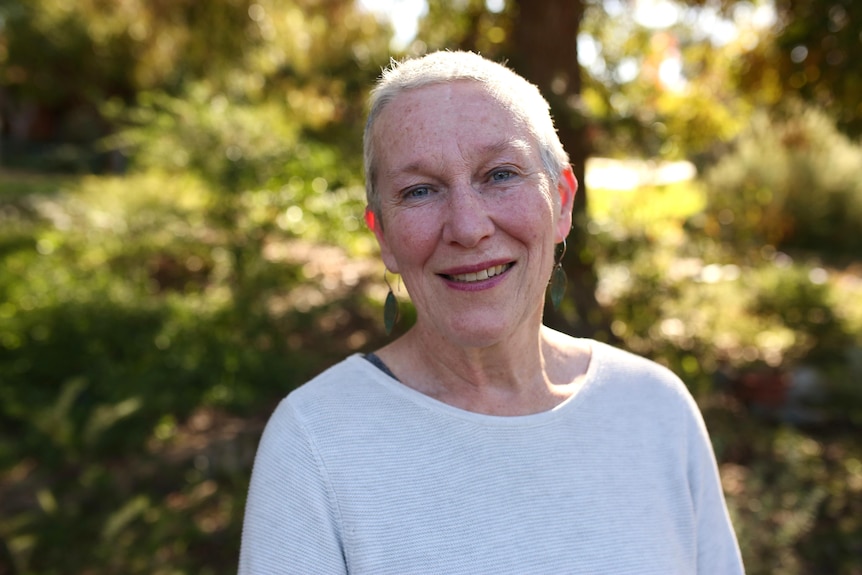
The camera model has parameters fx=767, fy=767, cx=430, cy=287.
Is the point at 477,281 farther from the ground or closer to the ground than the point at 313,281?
closer to the ground

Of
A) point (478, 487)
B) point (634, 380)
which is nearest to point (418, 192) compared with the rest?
point (478, 487)

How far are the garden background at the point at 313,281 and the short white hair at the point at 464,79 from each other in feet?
8.29

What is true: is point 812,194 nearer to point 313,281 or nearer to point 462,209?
point 313,281

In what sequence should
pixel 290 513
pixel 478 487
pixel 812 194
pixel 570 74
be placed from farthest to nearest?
1. pixel 812 194
2. pixel 570 74
3. pixel 478 487
4. pixel 290 513

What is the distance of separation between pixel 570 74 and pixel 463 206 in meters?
3.77

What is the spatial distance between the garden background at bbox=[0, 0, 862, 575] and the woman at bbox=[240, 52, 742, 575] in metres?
2.15

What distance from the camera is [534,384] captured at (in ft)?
5.40

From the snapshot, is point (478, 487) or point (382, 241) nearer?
point (478, 487)

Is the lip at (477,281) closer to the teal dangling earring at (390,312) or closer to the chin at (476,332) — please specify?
the chin at (476,332)

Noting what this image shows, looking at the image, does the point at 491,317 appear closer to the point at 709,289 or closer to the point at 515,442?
the point at 515,442

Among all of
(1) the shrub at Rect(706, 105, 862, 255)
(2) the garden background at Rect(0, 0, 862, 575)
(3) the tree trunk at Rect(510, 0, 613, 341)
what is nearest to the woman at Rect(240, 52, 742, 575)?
(2) the garden background at Rect(0, 0, 862, 575)

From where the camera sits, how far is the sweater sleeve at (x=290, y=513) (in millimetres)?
1282

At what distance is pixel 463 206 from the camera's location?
4.70 feet

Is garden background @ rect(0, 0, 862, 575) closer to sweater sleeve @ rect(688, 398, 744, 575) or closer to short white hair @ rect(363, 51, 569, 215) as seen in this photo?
sweater sleeve @ rect(688, 398, 744, 575)
